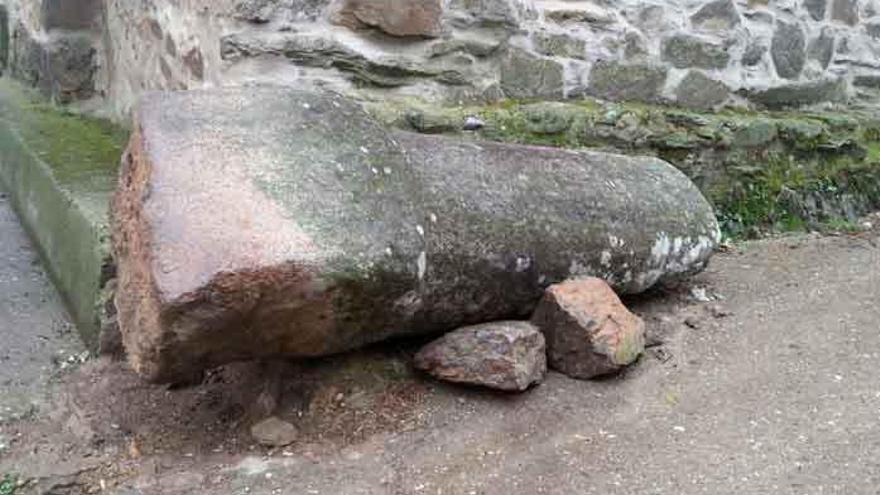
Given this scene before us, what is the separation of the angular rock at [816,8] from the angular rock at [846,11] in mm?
73

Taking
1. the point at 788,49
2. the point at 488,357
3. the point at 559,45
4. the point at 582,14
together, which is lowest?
the point at 488,357

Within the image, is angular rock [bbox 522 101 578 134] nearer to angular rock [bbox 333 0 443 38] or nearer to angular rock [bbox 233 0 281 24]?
angular rock [bbox 333 0 443 38]

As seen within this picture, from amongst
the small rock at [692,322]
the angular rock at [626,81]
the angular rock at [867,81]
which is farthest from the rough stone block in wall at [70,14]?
the angular rock at [867,81]

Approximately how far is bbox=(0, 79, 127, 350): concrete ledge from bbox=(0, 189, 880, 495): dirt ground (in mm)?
172

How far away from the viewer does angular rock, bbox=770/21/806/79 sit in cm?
436

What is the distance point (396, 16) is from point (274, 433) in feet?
5.26

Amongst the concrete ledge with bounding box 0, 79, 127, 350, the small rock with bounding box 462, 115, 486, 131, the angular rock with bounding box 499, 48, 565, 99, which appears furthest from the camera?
the angular rock with bounding box 499, 48, 565, 99

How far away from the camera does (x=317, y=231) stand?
2.13m

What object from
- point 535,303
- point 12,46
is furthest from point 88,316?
point 12,46

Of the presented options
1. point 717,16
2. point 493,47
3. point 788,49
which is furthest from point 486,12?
point 788,49

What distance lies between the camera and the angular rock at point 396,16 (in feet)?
10.7

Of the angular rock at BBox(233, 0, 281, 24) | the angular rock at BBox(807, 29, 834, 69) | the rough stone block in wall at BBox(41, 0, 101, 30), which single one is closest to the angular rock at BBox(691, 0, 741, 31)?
the angular rock at BBox(807, 29, 834, 69)

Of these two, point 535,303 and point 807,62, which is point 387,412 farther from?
point 807,62

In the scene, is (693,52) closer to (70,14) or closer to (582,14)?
(582,14)
